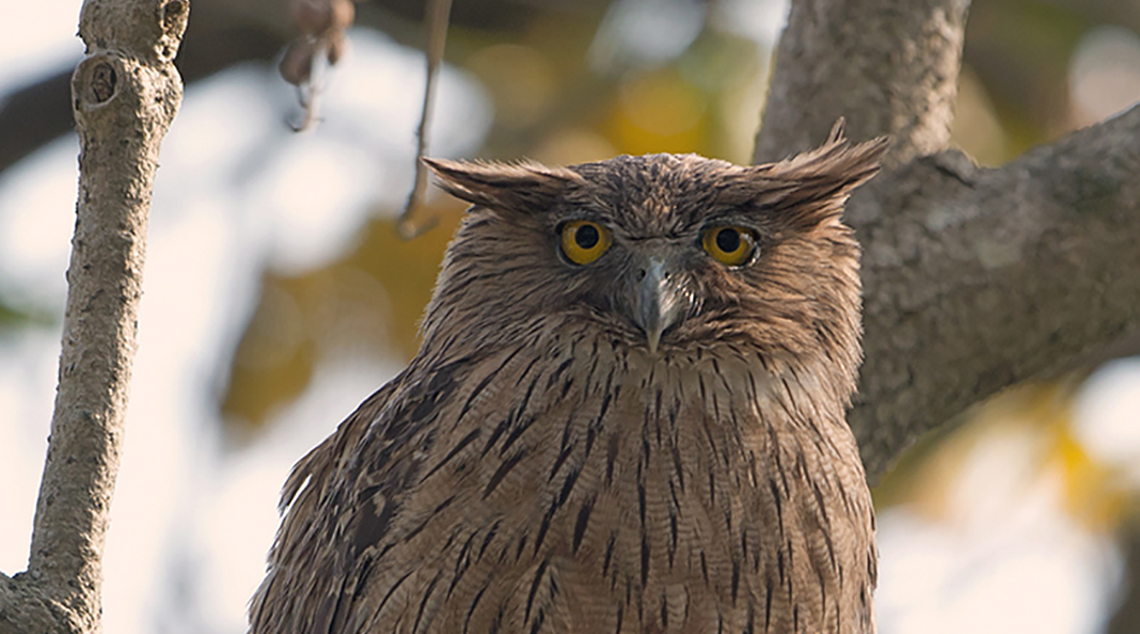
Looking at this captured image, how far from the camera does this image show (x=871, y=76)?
400 centimetres

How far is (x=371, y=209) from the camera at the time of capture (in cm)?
660

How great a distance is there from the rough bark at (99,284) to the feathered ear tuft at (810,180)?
130 centimetres

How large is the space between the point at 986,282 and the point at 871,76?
0.77m

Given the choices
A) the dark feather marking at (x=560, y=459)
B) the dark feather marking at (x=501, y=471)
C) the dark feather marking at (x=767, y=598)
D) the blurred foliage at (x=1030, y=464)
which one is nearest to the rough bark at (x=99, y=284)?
the dark feather marking at (x=501, y=471)

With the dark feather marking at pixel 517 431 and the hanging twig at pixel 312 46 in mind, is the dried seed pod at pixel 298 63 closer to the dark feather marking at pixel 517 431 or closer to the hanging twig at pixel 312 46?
the hanging twig at pixel 312 46

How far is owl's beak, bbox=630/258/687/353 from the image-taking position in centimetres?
271

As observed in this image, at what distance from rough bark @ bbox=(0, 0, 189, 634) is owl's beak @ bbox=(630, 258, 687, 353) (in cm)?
98

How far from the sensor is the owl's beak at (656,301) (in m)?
2.71

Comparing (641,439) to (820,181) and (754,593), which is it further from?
(820,181)

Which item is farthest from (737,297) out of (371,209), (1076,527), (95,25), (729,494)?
(1076,527)

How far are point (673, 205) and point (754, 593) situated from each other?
827 millimetres

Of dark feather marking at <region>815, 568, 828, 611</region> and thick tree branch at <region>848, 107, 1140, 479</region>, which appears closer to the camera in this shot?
dark feather marking at <region>815, 568, 828, 611</region>

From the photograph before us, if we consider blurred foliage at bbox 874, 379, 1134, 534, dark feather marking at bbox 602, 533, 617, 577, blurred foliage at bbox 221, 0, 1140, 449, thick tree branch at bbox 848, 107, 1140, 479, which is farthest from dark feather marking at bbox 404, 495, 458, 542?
blurred foliage at bbox 874, 379, 1134, 534

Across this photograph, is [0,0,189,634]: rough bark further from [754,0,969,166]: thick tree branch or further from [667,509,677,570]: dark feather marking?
[754,0,969,166]: thick tree branch
